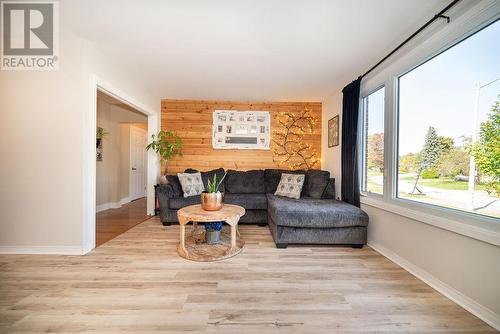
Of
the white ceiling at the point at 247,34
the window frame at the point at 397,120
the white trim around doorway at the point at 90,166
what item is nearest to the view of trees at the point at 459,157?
the window frame at the point at 397,120

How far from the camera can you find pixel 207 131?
455cm

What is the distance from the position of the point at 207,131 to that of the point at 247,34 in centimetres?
262

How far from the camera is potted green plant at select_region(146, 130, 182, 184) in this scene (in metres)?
4.08

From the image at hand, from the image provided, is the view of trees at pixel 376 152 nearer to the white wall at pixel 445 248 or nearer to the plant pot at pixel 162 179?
the white wall at pixel 445 248

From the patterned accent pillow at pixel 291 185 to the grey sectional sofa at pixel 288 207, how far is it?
154mm

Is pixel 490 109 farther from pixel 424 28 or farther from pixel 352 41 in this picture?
pixel 352 41

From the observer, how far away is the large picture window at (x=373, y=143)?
2.75m

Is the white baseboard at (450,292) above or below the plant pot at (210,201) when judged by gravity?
below

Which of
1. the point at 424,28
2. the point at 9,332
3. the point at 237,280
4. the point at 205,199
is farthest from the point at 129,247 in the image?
the point at 424,28

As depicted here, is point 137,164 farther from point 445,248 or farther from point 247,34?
point 445,248

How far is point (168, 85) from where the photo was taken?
3.68 m

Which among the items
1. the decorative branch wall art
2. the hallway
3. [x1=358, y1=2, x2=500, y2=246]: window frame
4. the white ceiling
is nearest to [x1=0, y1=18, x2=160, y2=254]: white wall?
the hallway

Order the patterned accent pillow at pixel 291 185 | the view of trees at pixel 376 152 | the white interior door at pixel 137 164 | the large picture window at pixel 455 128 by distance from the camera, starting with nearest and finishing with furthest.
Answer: the large picture window at pixel 455 128 < the view of trees at pixel 376 152 < the patterned accent pillow at pixel 291 185 < the white interior door at pixel 137 164

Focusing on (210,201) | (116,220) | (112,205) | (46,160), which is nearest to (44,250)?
(46,160)
